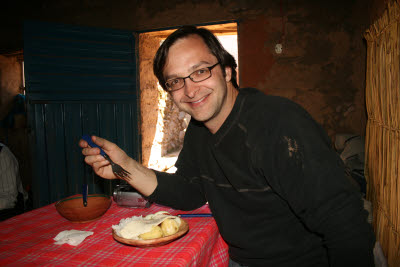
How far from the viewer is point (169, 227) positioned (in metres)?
1.12

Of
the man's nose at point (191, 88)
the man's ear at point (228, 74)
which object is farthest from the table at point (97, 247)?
the man's ear at point (228, 74)

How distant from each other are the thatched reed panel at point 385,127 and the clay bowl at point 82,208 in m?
1.61

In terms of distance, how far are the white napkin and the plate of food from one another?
0.13 meters

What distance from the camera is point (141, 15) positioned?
366cm

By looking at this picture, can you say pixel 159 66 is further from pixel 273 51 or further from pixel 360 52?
pixel 360 52

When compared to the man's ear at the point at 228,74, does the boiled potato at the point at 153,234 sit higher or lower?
lower

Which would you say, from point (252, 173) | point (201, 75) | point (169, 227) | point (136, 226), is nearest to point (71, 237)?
point (136, 226)

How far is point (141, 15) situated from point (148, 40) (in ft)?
1.20

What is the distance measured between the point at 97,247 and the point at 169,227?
0.30 metres

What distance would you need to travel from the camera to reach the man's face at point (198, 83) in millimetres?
1270

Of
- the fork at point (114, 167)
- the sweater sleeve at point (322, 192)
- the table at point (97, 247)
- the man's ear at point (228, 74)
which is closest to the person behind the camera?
the sweater sleeve at point (322, 192)

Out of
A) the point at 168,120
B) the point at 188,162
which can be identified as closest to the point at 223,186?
A: the point at 188,162

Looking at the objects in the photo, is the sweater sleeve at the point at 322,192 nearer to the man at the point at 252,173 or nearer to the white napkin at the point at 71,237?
the man at the point at 252,173

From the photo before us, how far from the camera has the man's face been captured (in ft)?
4.17
